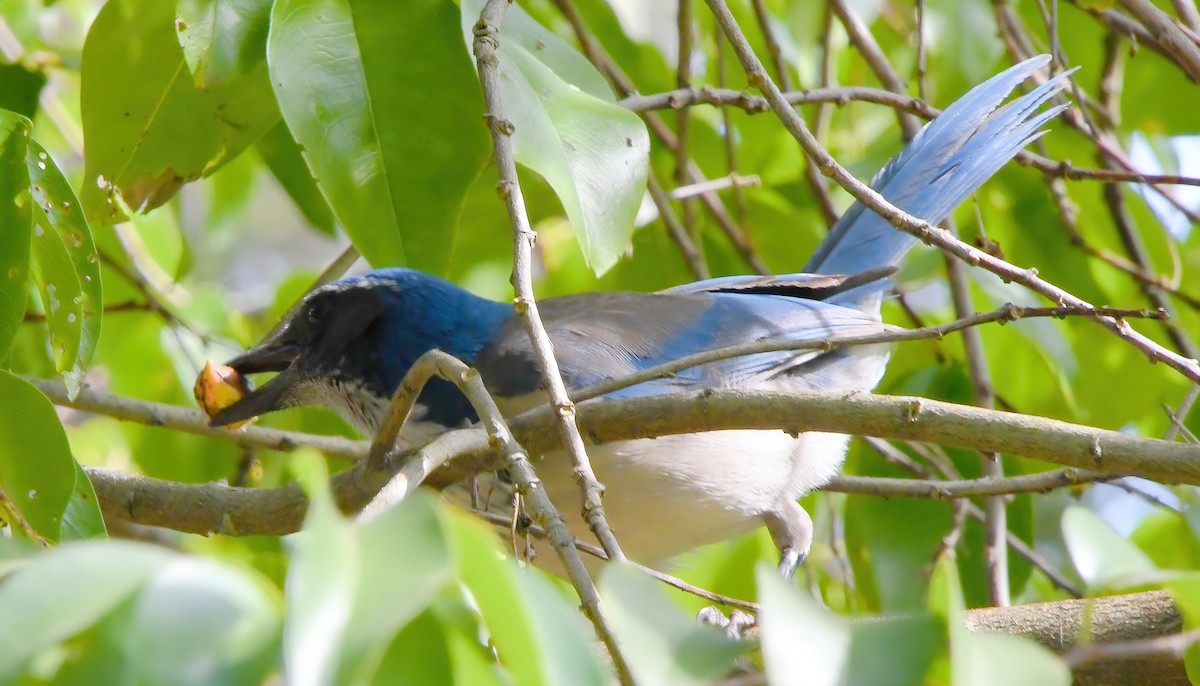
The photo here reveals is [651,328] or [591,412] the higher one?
[591,412]

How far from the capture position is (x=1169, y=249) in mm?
3664

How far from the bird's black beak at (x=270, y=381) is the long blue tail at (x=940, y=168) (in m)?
1.50

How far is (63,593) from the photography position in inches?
38.4

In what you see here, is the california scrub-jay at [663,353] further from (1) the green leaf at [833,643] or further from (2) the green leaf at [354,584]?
(2) the green leaf at [354,584]

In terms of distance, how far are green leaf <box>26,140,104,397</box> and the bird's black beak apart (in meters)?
0.92

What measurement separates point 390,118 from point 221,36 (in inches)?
12.0

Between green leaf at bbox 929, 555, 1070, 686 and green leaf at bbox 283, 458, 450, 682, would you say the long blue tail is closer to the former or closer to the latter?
green leaf at bbox 929, 555, 1070, 686

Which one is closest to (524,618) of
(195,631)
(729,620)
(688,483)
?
(195,631)

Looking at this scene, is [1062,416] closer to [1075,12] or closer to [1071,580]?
[1071,580]

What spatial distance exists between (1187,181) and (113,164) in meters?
2.12

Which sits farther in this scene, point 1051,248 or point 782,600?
point 1051,248

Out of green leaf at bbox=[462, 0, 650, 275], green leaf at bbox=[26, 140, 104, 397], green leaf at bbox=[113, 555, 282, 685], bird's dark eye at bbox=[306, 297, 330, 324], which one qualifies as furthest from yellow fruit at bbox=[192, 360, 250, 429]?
green leaf at bbox=[113, 555, 282, 685]

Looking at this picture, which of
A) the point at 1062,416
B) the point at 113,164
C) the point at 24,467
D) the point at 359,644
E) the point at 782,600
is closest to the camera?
the point at 359,644

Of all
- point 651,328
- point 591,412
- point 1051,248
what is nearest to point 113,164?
point 591,412
